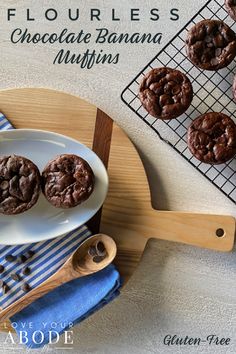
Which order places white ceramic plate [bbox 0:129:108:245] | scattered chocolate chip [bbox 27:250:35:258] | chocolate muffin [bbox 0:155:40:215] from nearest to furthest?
chocolate muffin [bbox 0:155:40:215] < white ceramic plate [bbox 0:129:108:245] < scattered chocolate chip [bbox 27:250:35:258]

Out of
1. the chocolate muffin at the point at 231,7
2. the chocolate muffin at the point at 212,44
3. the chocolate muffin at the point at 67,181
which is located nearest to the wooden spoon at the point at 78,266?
the chocolate muffin at the point at 67,181

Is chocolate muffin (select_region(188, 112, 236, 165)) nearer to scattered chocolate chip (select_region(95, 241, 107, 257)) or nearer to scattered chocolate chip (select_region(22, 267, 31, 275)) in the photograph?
scattered chocolate chip (select_region(95, 241, 107, 257))

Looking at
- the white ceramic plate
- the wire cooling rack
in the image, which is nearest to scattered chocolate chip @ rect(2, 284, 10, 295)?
the white ceramic plate

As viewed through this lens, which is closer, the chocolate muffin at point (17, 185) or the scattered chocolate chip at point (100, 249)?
the chocolate muffin at point (17, 185)

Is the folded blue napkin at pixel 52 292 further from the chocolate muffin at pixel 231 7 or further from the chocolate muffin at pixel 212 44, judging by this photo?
the chocolate muffin at pixel 231 7

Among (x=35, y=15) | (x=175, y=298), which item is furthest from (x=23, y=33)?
(x=175, y=298)

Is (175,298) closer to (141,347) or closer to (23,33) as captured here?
(141,347)

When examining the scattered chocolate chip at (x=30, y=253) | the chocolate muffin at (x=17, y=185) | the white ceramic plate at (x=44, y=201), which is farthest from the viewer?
the scattered chocolate chip at (x=30, y=253)
